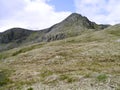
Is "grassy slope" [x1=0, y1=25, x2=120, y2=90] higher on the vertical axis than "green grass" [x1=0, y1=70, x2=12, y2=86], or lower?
higher

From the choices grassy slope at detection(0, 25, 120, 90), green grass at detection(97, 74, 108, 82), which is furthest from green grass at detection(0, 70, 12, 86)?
green grass at detection(97, 74, 108, 82)

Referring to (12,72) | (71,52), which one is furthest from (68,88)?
(71,52)

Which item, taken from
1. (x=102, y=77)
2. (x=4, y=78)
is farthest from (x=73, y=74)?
(x=4, y=78)

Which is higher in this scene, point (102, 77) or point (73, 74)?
point (102, 77)

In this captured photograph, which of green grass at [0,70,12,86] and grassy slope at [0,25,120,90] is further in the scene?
green grass at [0,70,12,86]

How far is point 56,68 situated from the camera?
185 feet

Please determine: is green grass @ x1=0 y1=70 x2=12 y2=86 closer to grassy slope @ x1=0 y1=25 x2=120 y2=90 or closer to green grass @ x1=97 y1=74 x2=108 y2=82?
grassy slope @ x1=0 y1=25 x2=120 y2=90

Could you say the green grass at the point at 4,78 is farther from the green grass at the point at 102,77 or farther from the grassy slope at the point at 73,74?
the green grass at the point at 102,77

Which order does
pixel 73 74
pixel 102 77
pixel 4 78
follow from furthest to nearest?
pixel 4 78
pixel 73 74
pixel 102 77

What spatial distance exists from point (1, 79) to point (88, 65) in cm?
1801

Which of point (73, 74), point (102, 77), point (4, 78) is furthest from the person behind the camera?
point (4, 78)

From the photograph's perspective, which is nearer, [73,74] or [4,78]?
[73,74]

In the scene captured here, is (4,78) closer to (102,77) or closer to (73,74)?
(73,74)

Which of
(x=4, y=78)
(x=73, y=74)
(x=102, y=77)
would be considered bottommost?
(x=4, y=78)
